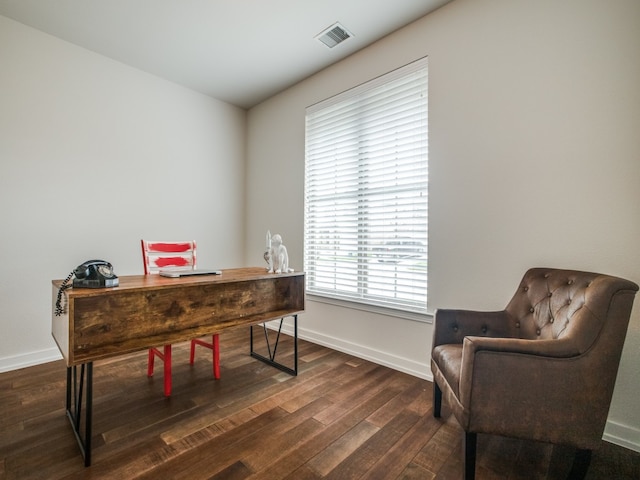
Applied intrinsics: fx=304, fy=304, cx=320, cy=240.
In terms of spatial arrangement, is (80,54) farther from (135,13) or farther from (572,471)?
(572,471)

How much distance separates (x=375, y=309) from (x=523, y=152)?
161 cm

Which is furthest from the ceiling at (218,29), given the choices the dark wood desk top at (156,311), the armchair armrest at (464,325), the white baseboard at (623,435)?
the white baseboard at (623,435)

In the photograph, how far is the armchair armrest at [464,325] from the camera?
1.76 metres

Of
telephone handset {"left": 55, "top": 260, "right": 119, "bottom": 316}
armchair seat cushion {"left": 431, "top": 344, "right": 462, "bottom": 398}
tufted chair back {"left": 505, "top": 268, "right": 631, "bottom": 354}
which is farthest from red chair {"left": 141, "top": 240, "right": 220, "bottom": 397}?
tufted chair back {"left": 505, "top": 268, "right": 631, "bottom": 354}

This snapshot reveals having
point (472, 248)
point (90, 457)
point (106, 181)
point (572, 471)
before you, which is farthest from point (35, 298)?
point (572, 471)

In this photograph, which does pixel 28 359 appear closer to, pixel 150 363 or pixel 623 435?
pixel 150 363

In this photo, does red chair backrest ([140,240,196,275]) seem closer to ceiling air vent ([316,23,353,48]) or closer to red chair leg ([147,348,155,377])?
red chair leg ([147,348,155,377])

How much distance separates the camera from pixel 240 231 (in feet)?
13.4

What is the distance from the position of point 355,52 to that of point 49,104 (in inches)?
109

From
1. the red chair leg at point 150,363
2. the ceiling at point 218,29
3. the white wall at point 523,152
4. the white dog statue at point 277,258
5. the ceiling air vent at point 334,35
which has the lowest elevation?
the red chair leg at point 150,363

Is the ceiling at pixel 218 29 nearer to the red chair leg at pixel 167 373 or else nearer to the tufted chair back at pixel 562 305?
the tufted chair back at pixel 562 305

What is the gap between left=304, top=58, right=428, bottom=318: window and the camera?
244 cm

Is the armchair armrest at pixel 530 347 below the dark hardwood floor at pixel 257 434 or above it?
above

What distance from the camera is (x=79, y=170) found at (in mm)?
2791
